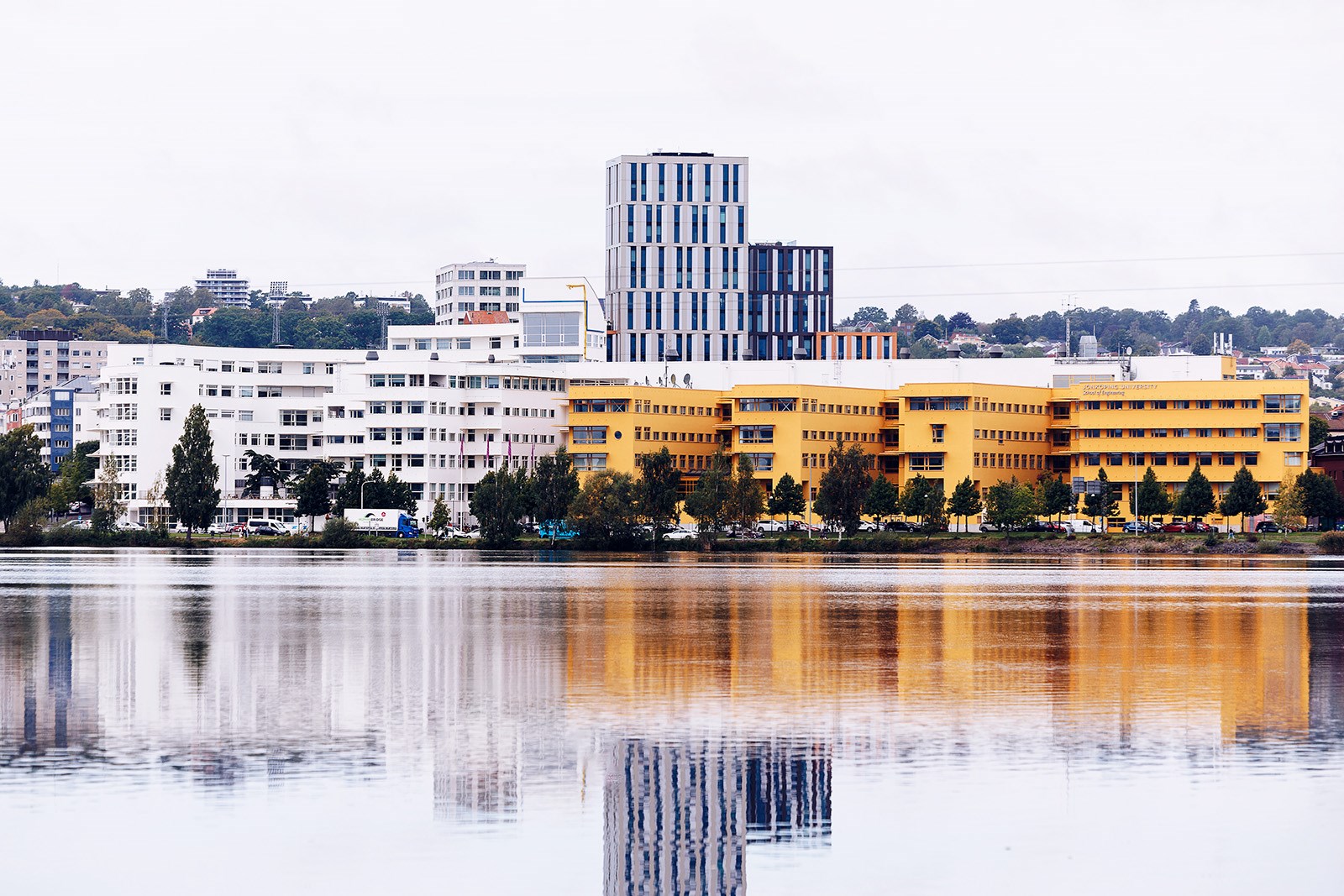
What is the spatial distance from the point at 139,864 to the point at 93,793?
351cm

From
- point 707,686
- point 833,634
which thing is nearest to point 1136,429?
point 833,634

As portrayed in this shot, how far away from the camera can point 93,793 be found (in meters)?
22.3

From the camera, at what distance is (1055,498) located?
467 feet

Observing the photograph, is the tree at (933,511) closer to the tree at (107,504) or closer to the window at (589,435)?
the window at (589,435)

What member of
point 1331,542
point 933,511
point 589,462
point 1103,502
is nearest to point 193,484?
point 589,462

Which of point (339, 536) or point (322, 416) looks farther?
point (322, 416)

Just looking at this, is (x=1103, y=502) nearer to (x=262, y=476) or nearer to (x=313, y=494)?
(x=313, y=494)

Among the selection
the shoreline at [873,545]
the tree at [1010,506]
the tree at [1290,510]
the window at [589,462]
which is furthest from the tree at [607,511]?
the tree at [1290,510]

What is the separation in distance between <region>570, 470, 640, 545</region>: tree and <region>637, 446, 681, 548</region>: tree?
0.92 meters

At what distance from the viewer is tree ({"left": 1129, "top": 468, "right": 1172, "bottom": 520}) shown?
13950 cm

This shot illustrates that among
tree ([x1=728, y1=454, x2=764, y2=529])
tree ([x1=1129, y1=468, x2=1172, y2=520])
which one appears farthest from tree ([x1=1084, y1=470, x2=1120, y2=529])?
tree ([x1=728, y1=454, x2=764, y2=529])

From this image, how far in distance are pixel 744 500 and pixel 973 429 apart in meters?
23.7

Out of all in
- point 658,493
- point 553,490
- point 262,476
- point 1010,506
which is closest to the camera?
point 658,493

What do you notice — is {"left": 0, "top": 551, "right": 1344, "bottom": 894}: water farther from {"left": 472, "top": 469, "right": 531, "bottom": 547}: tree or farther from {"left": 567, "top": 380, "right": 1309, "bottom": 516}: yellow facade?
{"left": 567, "top": 380, "right": 1309, "bottom": 516}: yellow facade
